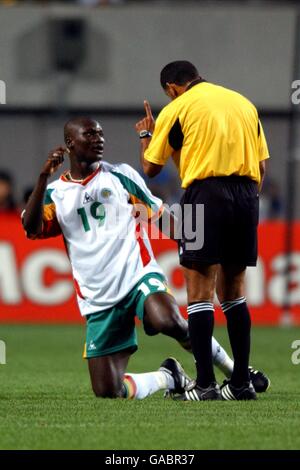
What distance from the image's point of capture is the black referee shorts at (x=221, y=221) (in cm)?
808

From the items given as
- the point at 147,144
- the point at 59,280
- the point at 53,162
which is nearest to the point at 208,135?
the point at 147,144

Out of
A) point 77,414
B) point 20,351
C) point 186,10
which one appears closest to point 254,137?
point 77,414

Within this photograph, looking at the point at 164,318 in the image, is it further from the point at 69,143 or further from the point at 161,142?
the point at 69,143

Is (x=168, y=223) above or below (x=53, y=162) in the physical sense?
below

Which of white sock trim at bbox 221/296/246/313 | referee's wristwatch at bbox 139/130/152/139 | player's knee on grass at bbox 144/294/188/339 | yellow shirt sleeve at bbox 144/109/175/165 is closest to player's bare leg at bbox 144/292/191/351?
player's knee on grass at bbox 144/294/188/339

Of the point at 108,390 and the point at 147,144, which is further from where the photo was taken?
the point at 108,390

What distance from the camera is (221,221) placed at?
8102mm

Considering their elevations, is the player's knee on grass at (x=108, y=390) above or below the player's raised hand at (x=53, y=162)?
below

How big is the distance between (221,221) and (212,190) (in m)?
0.20

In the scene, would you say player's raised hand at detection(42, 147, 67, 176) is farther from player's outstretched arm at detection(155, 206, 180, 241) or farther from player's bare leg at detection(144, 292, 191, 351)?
player's bare leg at detection(144, 292, 191, 351)

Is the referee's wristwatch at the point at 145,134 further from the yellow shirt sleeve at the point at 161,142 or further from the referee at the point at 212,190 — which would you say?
the yellow shirt sleeve at the point at 161,142

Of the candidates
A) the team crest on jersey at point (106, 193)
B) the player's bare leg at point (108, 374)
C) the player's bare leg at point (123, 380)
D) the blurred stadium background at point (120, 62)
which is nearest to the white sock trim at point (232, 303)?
the player's bare leg at point (123, 380)

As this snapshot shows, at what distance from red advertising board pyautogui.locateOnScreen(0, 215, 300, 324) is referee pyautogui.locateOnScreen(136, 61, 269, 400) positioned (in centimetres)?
838
